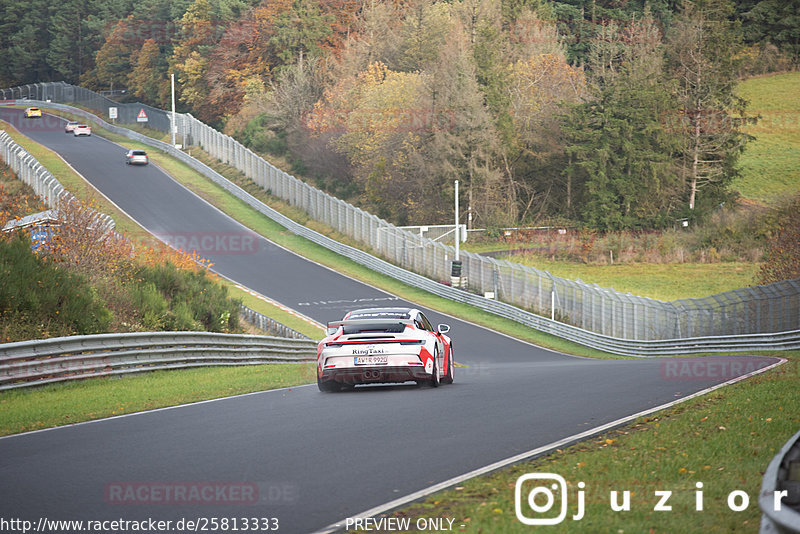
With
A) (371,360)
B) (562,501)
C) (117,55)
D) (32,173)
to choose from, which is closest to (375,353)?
(371,360)

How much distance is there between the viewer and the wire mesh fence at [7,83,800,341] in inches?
1226

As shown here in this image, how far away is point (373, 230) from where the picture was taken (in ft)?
189

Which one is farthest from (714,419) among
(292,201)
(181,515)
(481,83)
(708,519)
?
(481,83)

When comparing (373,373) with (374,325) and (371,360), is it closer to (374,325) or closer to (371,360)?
(371,360)

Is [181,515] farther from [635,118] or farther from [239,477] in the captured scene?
[635,118]

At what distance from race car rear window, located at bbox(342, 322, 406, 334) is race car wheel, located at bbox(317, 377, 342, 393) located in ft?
3.05

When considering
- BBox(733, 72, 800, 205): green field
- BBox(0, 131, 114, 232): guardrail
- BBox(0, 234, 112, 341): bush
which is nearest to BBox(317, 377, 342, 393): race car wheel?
BBox(0, 234, 112, 341): bush

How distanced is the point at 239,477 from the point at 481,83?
248 feet

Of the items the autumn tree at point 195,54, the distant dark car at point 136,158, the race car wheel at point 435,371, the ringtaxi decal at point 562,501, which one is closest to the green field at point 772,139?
the distant dark car at point 136,158

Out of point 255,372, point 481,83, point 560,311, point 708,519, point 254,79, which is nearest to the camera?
point 708,519

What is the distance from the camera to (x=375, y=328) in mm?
15430

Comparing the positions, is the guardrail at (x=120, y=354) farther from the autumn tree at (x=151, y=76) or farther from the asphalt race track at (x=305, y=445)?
the autumn tree at (x=151, y=76)

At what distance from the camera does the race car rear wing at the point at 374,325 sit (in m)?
15.4

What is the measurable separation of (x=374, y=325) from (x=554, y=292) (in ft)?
94.4
